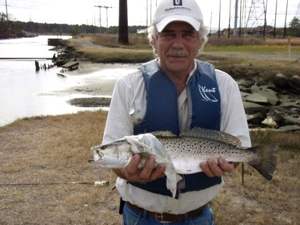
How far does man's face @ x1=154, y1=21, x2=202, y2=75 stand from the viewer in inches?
120

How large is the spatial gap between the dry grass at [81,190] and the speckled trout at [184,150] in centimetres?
281

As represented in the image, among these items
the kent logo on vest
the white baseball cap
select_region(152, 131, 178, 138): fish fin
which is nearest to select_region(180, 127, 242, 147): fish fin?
select_region(152, 131, 178, 138): fish fin

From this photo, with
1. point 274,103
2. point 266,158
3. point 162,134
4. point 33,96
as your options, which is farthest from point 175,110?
point 33,96

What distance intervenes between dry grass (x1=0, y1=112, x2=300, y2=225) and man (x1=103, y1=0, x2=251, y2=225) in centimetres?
285

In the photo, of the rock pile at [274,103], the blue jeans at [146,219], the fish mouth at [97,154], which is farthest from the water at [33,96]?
the fish mouth at [97,154]

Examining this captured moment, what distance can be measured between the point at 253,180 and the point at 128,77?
4.73 m

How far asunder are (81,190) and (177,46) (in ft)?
15.3

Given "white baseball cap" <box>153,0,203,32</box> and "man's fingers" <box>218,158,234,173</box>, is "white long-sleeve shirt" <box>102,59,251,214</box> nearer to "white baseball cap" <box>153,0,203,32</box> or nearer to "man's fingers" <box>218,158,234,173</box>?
"man's fingers" <box>218,158,234,173</box>

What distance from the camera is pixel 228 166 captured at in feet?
9.76

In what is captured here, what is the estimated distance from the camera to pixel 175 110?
3156 millimetres

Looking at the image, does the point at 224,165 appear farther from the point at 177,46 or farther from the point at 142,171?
the point at 177,46

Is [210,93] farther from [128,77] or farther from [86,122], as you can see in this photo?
[86,122]

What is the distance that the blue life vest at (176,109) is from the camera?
306 cm

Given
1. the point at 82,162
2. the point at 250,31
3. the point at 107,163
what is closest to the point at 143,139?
the point at 107,163
